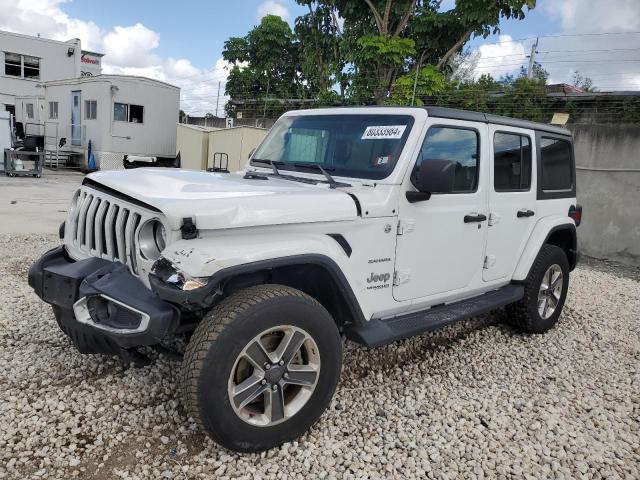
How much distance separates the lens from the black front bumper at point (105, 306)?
232cm

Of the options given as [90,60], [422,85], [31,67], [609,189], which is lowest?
[609,189]

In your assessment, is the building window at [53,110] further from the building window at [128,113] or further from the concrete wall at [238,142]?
the concrete wall at [238,142]

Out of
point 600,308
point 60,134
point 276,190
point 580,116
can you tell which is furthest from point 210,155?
point 276,190

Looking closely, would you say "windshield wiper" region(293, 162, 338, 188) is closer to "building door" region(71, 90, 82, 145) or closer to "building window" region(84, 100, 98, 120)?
"building window" region(84, 100, 98, 120)

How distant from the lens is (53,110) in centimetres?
2220

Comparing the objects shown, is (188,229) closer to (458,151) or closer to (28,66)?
(458,151)

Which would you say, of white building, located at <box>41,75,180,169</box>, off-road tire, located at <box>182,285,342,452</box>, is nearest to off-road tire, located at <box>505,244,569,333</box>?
off-road tire, located at <box>182,285,342,452</box>

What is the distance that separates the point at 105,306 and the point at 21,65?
29708mm

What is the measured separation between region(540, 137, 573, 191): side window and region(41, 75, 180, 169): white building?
60.4ft

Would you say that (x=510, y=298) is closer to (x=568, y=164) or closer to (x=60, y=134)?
(x=568, y=164)

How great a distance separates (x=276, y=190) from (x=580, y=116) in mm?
8215

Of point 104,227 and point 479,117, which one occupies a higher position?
point 479,117

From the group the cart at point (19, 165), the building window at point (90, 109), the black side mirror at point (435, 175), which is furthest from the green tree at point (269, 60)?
the black side mirror at point (435, 175)

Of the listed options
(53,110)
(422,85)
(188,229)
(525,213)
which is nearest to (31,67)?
(53,110)
